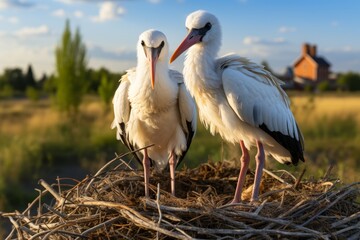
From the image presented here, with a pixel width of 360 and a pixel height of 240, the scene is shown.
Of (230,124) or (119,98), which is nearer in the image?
(230,124)

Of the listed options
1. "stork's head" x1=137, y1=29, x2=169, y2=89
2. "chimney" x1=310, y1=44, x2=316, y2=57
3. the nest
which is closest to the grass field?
"stork's head" x1=137, y1=29, x2=169, y2=89

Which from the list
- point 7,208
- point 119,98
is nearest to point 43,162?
point 7,208

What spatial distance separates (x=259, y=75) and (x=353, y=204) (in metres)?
1.14

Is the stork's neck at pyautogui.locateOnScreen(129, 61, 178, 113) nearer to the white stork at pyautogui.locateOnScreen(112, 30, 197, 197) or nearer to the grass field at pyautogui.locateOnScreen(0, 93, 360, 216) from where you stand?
the white stork at pyautogui.locateOnScreen(112, 30, 197, 197)

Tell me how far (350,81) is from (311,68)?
9.31 m

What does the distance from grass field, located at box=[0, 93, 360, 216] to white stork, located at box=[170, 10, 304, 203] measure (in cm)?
514

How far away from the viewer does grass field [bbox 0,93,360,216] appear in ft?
38.5

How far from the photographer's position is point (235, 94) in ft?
10.9

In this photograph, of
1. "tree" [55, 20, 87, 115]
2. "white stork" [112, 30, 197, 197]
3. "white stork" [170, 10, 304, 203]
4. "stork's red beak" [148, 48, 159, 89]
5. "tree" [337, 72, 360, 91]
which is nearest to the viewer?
"white stork" [170, 10, 304, 203]

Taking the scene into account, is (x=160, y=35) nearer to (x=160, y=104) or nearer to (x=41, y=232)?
(x=160, y=104)

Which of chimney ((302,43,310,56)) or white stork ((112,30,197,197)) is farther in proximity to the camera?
chimney ((302,43,310,56))

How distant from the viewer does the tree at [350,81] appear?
47.8m

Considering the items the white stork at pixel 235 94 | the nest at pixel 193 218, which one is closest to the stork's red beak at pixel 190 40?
the white stork at pixel 235 94

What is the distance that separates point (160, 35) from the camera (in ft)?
12.5
